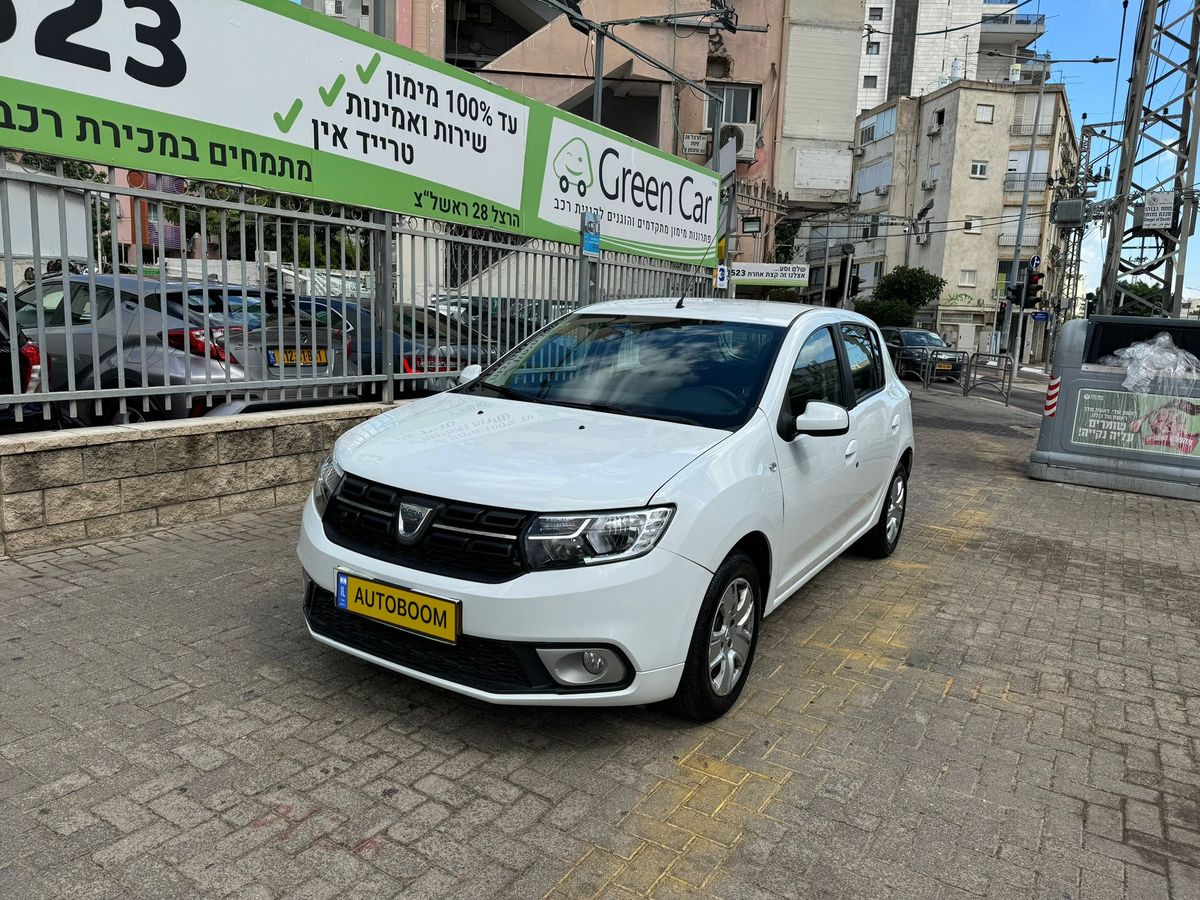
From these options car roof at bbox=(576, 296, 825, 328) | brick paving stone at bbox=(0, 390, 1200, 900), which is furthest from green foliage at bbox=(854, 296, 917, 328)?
brick paving stone at bbox=(0, 390, 1200, 900)

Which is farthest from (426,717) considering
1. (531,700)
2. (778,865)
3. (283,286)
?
(283,286)

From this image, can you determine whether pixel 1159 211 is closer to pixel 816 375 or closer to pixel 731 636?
pixel 816 375

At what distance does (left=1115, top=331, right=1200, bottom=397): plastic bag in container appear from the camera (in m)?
8.61

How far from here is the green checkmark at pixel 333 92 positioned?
242 inches

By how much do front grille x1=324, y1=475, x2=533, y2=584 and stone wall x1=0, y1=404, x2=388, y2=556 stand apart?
104 inches

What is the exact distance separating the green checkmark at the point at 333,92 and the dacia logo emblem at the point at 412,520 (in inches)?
171

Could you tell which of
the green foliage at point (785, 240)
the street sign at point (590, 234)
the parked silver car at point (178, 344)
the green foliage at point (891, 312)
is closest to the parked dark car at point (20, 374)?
the parked silver car at point (178, 344)

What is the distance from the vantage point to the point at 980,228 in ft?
164

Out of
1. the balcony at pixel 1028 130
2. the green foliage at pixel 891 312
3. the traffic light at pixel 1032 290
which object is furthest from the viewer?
the balcony at pixel 1028 130

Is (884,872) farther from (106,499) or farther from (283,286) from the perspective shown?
(283,286)

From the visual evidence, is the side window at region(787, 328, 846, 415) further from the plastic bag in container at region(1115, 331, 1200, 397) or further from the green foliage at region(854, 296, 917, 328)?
the green foliage at region(854, 296, 917, 328)

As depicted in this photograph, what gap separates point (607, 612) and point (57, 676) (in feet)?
7.71

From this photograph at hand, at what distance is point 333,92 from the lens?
621cm

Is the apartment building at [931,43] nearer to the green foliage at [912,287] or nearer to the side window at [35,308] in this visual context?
the green foliage at [912,287]
